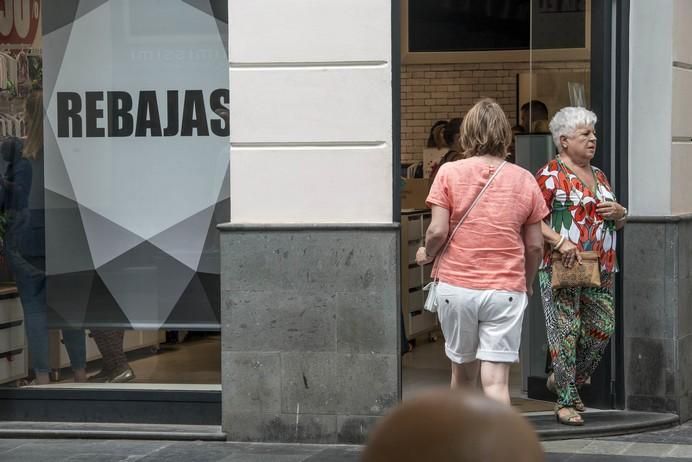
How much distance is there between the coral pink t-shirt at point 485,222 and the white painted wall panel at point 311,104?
120 cm

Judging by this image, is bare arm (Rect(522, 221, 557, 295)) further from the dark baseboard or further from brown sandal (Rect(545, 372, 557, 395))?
the dark baseboard

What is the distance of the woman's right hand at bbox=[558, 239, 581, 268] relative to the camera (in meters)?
7.55

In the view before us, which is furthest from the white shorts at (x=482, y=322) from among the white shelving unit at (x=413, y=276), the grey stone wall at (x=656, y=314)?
the white shelving unit at (x=413, y=276)

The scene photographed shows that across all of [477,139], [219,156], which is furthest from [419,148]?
[477,139]

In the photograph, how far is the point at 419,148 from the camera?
14781 millimetres

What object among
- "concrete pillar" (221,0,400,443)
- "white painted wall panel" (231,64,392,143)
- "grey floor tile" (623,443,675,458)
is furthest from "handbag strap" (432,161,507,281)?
"grey floor tile" (623,443,675,458)

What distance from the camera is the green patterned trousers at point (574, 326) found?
25.7 feet

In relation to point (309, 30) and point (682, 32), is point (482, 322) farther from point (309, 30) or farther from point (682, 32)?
point (682, 32)

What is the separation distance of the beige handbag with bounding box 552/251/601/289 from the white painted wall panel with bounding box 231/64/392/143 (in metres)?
1.29

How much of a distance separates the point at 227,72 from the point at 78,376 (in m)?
2.16

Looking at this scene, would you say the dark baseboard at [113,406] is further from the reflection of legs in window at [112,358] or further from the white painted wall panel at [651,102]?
the white painted wall panel at [651,102]

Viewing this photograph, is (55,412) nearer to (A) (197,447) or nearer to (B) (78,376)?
(B) (78,376)

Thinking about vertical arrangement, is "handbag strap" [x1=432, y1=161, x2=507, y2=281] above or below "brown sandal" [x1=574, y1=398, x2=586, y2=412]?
above

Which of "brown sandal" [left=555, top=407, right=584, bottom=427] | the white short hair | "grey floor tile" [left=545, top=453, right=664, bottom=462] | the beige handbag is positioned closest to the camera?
"grey floor tile" [left=545, top=453, right=664, bottom=462]
